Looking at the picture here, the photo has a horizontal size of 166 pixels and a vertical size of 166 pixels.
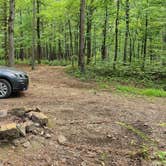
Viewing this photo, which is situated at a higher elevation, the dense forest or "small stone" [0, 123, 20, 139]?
the dense forest

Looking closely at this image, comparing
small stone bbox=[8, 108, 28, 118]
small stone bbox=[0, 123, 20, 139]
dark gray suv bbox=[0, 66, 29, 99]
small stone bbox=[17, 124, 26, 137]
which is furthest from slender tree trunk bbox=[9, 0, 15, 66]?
small stone bbox=[0, 123, 20, 139]

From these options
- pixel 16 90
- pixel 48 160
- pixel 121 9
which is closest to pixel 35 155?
pixel 48 160

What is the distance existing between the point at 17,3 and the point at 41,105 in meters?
21.7

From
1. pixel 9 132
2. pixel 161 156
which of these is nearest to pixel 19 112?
pixel 9 132

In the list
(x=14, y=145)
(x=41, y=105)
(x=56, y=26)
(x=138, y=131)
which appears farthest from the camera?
(x=56, y=26)

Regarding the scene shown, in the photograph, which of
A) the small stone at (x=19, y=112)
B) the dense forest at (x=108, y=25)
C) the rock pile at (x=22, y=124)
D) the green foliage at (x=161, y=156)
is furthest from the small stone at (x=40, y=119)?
the dense forest at (x=108, y=25)

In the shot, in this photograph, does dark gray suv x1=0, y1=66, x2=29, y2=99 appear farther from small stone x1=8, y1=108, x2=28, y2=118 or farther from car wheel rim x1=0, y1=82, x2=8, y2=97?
small stone x1=8, y1=108, x2=28, y2=118

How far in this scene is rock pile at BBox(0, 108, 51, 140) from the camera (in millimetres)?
4617

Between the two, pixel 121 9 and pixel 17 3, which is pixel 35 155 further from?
pixel 17 3

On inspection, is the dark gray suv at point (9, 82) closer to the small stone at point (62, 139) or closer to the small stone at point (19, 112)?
the small stone at point (19, 112)

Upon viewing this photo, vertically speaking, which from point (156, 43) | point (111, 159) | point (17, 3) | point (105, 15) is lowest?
point (111, 159)

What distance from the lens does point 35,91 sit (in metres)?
10.5

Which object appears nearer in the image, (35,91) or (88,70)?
(35,91)

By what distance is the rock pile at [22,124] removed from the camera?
15.1 ft
